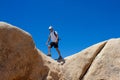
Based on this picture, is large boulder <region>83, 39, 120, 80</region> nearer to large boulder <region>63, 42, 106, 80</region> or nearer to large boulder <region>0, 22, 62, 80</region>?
large boulder <region>63, 42, 106, 80</region>

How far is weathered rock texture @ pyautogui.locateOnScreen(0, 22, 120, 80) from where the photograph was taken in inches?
513

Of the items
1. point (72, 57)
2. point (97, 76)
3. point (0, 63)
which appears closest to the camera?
point (0, 63)

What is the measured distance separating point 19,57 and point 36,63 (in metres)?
1.17

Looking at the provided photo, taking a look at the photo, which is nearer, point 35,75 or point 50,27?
point 35,75

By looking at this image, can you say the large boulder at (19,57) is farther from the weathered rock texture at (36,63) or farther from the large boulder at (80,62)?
the large boulder at (80,62)

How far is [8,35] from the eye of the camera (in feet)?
43.3

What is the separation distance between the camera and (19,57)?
13.4 metres

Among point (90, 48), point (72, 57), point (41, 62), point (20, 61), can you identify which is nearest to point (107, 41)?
point (90, 48)

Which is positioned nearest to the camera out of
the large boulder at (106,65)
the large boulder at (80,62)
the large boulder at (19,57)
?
the large boulder at (19,57)

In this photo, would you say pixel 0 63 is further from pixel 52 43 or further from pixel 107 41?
pixel 107 41

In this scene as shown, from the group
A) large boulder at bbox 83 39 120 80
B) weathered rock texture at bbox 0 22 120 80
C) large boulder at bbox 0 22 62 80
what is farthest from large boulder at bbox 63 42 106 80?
large boulder at bbox 0 22 62 80

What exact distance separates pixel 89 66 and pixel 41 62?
579 centimetres

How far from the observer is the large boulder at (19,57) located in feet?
42.4

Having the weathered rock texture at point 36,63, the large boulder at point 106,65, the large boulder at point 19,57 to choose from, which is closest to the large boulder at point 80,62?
the weathered rock texture at point 36,63
